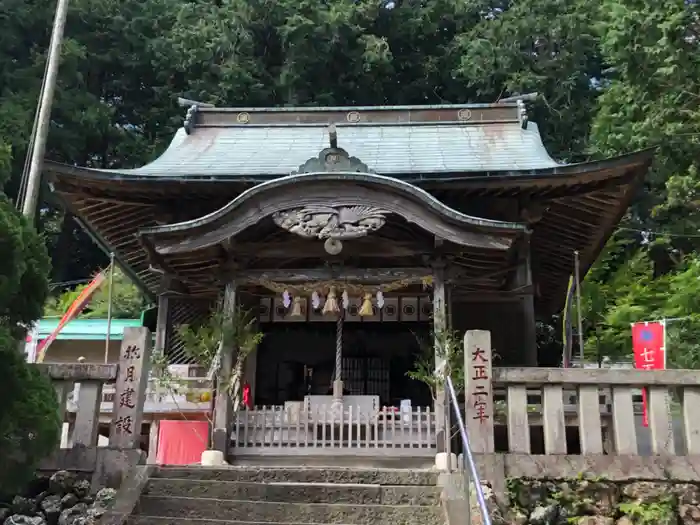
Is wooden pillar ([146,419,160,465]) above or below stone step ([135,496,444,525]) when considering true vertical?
above

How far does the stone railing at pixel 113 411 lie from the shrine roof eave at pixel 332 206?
2196mm

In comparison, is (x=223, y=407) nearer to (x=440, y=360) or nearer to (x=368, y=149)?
(x=440, y=360)

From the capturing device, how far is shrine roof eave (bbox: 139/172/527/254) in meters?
9.27

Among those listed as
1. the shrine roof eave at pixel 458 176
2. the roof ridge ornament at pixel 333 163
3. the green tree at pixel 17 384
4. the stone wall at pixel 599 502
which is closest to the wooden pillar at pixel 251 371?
the shrine roof eave at pixel 458 176

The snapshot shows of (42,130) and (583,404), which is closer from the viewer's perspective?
(583,404)

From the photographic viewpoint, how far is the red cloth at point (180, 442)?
35.1 ft

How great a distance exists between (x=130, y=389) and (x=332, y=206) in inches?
136

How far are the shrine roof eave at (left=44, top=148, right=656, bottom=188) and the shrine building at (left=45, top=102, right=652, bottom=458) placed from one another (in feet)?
0.09

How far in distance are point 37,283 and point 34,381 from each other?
0.85m

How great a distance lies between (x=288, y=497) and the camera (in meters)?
6.85

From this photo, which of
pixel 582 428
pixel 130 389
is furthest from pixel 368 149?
pixel 582 428

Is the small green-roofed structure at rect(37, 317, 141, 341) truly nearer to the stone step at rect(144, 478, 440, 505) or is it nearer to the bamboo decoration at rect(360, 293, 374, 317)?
the bamboo decoration at rect(360, 293, 374, 317)

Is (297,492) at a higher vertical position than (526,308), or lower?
lower

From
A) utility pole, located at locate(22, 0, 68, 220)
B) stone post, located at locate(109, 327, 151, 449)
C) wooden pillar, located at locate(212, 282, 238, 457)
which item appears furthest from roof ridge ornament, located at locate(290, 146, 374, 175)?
utility pole, located at locate(22, 0, 68, 220)
